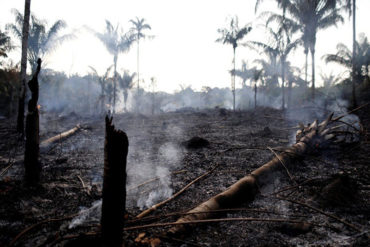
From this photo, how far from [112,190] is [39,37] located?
17014 mm

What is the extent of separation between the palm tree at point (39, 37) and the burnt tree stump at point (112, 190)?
54.8 ft

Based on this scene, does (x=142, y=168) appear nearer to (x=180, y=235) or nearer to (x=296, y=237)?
(x=180, y=235)

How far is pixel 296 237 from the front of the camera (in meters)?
2.35

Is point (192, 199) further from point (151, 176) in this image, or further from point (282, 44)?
point (282, 44)

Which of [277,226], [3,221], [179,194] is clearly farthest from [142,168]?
[277,226]

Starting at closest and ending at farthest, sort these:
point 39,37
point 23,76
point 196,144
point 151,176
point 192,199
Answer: point 192,199 → point 151,176 → point 196,144 → point 23,76 → point 39,37

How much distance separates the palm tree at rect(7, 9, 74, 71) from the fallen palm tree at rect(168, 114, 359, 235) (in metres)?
16.8

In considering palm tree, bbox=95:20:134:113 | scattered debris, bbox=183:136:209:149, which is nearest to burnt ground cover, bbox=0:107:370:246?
scattered debris, bbox=183:136:209:149

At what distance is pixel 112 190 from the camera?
1.65 meters

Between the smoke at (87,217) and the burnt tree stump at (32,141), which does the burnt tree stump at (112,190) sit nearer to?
the smoke at (87,217)

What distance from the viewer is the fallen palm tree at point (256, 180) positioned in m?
2.48

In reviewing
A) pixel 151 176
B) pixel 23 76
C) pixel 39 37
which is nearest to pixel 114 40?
pixel 39 37

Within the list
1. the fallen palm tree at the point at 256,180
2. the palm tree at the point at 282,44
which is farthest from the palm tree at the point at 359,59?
the fallen palm tree at the point at 256,180

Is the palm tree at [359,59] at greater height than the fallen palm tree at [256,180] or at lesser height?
greater
